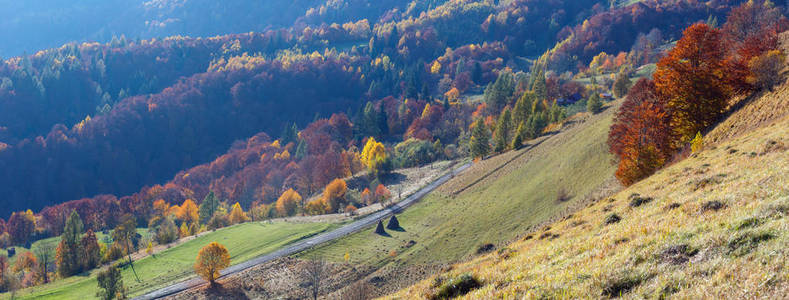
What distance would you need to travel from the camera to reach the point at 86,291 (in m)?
67.6

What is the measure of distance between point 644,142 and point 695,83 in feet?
28.2

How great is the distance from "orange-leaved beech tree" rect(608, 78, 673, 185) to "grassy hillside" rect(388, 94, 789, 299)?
1790cm

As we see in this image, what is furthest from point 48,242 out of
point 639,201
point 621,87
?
point 621,87

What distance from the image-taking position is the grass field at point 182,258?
66688 mm

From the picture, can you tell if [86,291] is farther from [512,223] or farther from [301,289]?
[512,223]

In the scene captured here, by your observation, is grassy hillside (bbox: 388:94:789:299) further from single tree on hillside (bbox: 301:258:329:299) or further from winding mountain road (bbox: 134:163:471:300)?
winding mountain road (bbox: 134:163:471:300)

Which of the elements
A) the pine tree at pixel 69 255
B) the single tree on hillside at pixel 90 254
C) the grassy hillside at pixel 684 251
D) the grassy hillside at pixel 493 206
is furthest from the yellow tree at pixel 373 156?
the grassy hillside at pixel 684 251

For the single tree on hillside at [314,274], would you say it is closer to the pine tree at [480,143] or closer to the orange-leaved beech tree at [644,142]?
the orange-leaved beech tree at [644,142]

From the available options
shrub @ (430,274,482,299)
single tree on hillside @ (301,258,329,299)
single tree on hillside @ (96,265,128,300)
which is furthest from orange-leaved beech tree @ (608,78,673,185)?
single tree on hillside @ (96,265,128,300)

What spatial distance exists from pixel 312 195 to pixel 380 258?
7940cm

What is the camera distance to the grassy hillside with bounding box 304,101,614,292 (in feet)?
173

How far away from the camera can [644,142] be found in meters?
47.6

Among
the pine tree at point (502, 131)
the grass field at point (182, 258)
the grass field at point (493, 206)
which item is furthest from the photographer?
the pine tree at point (502, 131)

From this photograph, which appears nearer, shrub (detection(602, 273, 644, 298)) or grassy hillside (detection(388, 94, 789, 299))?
grassy hillside (detection(388, 94, 789, 299))
